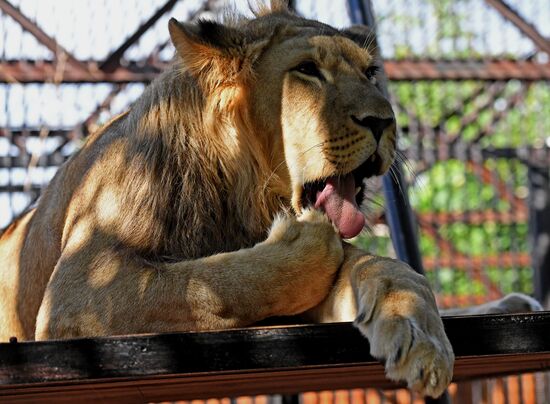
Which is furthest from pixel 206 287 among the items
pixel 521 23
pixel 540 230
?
pixel 521 23

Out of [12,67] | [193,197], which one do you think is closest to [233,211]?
[193,197]

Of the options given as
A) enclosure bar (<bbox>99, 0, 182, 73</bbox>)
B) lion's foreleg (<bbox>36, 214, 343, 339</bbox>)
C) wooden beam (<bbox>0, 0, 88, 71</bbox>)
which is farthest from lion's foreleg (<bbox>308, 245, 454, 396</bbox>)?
enclosure bar (<bbox>99, 0, 182, 73</bbox>)

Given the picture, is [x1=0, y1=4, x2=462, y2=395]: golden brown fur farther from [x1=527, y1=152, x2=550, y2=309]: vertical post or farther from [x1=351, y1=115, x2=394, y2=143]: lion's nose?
[x1=527, y1=152, x2=550, y2=309]: vertical post

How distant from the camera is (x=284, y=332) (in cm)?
215

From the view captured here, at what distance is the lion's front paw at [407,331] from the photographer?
215 cm

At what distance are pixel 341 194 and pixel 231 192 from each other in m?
0.35

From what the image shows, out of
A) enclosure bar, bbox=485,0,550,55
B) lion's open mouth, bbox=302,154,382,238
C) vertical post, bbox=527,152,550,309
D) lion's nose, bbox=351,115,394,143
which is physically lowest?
vertical post, bbox=527,152,550,309

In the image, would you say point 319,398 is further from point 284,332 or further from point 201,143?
point 284,332

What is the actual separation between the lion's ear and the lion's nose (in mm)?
483

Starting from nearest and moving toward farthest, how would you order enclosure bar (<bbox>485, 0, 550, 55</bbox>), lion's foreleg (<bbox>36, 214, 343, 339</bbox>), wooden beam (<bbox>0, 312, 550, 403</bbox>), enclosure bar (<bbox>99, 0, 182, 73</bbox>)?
1. wooden beam (<bbox>0, 312, 550, 403</bbox>)
2. lion's foreleg (<bbox>36, 214, 343, 339</bbox>)
3. enclosure bar (<bbox>99, 0, 182, 73</bbox>)
4. enclosure bar (<bbox>485, 0, 550, 55</bbox>)

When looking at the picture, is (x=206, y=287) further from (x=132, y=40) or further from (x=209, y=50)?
(x=132, y=40)

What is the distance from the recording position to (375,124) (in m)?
3.23

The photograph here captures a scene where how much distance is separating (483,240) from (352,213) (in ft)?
22.2

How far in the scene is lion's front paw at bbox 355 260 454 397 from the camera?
215 centimetres
